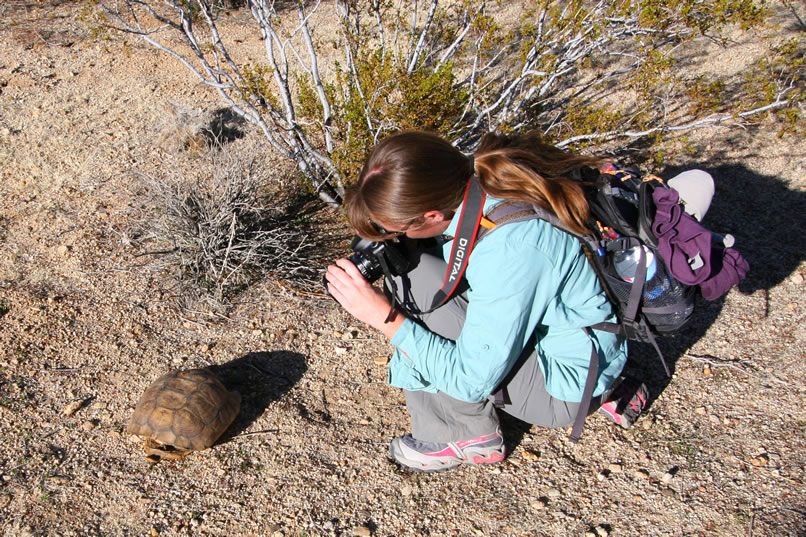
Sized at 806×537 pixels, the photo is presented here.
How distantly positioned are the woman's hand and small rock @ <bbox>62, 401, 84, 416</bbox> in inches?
56.1

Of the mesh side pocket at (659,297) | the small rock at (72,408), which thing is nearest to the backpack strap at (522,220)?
the mesh side pocket at (659,297)

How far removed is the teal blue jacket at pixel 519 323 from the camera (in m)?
1.72

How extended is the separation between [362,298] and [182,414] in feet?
3.21

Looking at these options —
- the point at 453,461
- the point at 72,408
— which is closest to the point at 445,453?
the point at 453,461

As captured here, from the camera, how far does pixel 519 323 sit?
177 centimetres

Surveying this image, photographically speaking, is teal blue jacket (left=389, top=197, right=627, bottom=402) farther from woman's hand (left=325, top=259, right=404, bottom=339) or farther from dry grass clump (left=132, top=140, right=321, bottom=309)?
dry grass clump (left=132, top=140, right=321, bottom=309)

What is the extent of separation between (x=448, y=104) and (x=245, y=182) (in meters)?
1.30

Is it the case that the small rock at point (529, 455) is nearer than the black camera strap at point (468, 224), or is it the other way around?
the black camera strap at point (468, 224)

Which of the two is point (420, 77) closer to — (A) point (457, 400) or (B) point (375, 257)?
(B) point (375, 257)

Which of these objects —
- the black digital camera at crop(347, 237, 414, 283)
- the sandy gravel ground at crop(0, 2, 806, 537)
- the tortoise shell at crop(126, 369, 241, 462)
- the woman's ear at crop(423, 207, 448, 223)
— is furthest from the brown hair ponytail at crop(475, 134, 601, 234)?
the tortoise shell at crop(126, 369, 241, 462)

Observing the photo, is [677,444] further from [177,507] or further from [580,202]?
[177,507]

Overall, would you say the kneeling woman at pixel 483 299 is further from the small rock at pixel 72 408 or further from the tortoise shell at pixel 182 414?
the small rock at pixel 72 408

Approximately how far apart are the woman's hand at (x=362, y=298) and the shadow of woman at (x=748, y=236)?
143 cm

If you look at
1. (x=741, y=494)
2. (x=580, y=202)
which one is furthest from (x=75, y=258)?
(x=741, y=494)
